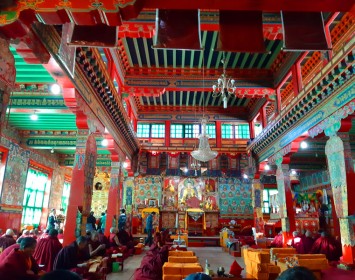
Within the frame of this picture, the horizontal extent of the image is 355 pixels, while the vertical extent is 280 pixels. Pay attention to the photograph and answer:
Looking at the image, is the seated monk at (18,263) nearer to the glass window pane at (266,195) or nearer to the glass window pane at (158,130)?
the glass window pane at (158,130)

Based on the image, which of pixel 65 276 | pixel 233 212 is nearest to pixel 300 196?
pixel 233 212

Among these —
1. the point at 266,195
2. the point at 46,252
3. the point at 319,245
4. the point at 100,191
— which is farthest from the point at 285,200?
the point at 100,191

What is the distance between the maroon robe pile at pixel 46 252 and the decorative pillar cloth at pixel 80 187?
54cm

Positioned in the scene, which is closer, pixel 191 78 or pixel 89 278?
pixel 89 278

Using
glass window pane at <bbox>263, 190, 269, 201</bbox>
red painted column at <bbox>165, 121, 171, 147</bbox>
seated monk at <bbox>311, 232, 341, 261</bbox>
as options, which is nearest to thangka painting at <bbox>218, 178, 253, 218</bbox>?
glass window pane at <bbox>263, 190, 269, 201</bbox>

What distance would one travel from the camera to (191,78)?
45.6ft

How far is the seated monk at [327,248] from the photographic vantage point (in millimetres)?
9812

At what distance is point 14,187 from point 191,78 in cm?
937

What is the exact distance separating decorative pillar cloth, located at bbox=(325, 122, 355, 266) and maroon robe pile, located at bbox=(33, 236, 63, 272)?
787 centimetres

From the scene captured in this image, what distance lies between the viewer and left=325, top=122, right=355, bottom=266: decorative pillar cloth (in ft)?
25.8

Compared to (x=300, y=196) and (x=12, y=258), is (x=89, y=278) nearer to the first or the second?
(x=12, y=258)

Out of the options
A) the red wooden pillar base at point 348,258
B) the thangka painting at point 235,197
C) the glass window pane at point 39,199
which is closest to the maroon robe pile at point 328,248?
the red wooden pillar base at point 348,258

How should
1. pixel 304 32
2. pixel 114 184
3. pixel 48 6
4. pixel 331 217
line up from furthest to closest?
pixel 331 217, pixel 114 184, pixel 304 32, pixel 48 6

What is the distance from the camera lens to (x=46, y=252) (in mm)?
6793
